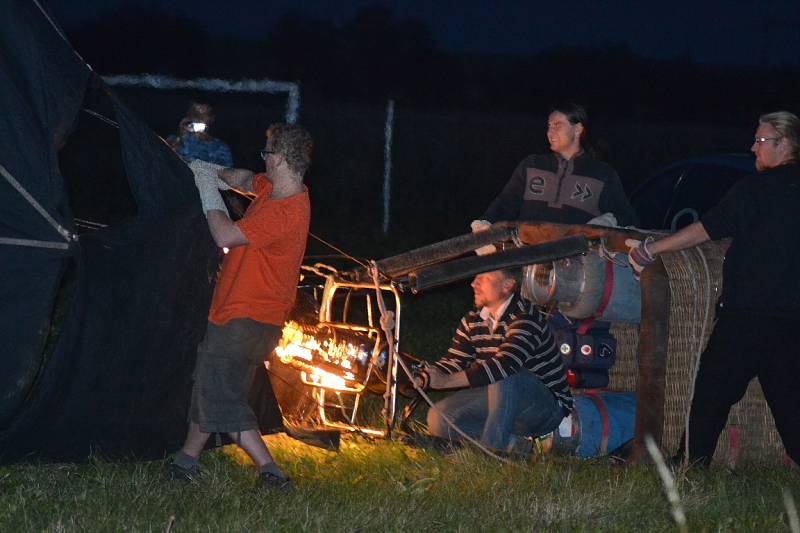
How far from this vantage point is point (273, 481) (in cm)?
583

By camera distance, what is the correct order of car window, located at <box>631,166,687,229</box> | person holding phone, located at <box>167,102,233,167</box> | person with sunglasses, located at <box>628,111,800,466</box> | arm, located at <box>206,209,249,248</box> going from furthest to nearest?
1. car window, located at <box>631,166,687,229</box>
2. person holding phone, located at <box>167,102,233,167</box>
3. person with sunglasses, located at <box>628,111,800,466</box>
4. arm, located at <box>206,209,249,248</box>

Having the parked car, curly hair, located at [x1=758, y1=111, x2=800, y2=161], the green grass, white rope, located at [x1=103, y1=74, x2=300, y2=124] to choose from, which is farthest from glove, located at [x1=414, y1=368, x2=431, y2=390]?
white rope, located at [x1=103, y1=74, x2=300, y2=124]

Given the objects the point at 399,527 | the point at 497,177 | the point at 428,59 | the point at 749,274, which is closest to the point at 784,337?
the point at 749,274

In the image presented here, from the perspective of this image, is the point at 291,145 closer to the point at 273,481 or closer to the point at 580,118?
the point at 273,481

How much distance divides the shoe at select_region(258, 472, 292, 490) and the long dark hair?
8.43ft

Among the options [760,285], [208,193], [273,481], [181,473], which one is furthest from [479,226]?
[181,473]

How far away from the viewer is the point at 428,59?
3512 centimetres

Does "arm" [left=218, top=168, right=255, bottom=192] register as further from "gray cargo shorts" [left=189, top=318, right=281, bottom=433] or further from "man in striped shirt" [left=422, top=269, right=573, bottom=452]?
"man in striped shirt" [left=422, top=269, right=573, bottom=452]

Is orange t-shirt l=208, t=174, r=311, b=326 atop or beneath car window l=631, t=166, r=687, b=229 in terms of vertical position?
beneath

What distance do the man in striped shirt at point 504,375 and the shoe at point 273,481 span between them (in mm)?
1173

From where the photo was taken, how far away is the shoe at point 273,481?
19.0 ft

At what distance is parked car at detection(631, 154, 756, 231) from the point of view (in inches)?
398

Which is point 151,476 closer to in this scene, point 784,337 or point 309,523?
point 309,523

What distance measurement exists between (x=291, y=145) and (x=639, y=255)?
5.68 ft
